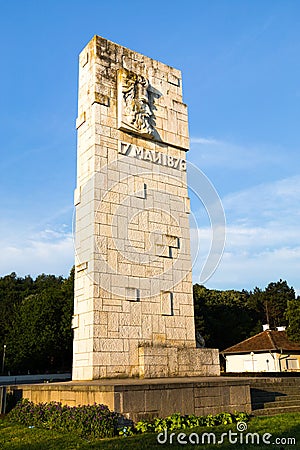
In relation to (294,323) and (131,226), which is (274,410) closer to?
(131,226)

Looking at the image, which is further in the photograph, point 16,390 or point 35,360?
point 35,360

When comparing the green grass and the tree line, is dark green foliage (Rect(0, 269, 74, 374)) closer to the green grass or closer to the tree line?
the tree line

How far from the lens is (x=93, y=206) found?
36.8ft

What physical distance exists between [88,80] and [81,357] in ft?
24.1

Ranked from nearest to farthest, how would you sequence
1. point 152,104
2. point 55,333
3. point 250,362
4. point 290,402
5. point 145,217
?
point 290,402 < point 145,217 < point 152,104 < point 250,362 < point 55,333

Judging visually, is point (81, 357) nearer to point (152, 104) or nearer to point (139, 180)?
point (139, 180)

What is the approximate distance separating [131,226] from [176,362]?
3.58 m

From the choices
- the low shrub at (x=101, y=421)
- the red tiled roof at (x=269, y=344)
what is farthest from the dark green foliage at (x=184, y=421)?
the red tiled roof at (x=269, y=344)

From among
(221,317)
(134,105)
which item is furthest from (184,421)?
(221,317)

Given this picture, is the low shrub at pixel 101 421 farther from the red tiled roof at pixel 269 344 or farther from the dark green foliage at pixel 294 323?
the dark green foliage at pixel 294 323

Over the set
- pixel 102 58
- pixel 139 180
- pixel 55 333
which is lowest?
pixel 55 333

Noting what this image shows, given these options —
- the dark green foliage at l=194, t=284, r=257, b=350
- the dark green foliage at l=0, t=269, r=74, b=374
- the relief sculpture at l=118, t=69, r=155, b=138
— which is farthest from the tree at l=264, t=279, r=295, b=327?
the relief sculpture at l=118, t=69, r=155, b=138

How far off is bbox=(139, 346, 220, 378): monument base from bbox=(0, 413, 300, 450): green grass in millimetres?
2800

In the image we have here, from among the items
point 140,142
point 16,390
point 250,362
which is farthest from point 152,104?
point 250,362
